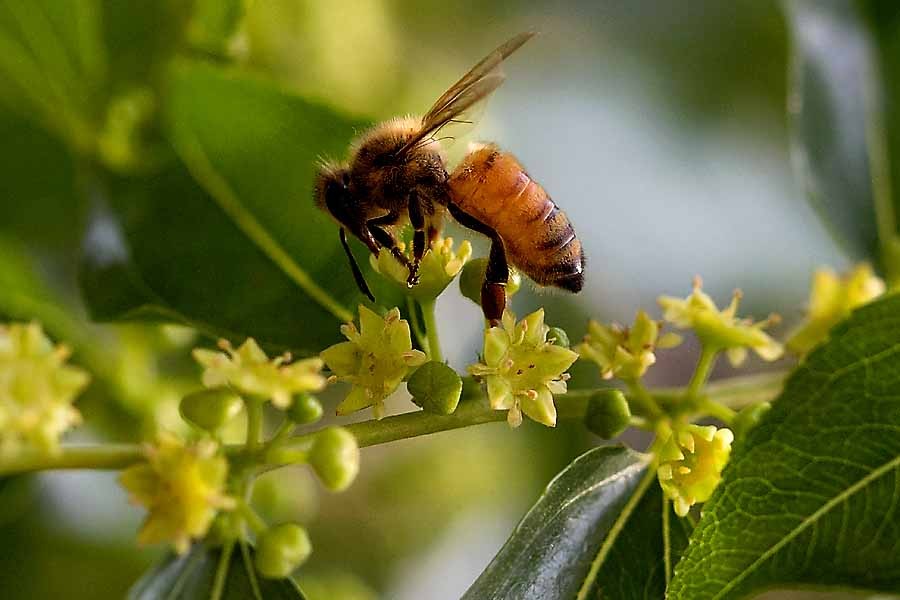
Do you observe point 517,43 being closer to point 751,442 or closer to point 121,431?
point 751,442

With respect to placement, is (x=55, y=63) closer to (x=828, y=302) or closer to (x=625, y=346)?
(x=625, y=346)

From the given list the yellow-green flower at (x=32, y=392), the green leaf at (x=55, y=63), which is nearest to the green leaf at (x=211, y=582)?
the yellow-green flower at (x=32, y=392)

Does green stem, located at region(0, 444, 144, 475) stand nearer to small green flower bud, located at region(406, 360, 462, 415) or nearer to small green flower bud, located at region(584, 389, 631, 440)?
small green flower bud, located at region(406, 360, 462, 415)

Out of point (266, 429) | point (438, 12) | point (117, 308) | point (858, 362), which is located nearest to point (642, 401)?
point (858, 362)

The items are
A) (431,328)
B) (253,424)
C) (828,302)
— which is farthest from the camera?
(828,302)

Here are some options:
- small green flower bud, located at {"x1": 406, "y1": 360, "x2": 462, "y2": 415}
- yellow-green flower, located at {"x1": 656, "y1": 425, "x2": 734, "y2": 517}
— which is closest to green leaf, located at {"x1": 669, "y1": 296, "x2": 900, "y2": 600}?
yellow-green flower, located at {"x1": 656, "y1": 425, "x2": 734, "y2": 517}

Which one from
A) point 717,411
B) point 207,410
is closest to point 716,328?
point 717,411
